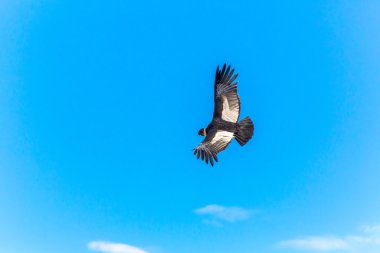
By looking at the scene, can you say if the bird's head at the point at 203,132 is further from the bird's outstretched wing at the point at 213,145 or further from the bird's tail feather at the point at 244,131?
the bird's tail feather at the point at 244,131

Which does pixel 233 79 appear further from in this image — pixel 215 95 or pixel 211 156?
pixel 211 156

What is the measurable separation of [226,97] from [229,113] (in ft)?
2.42

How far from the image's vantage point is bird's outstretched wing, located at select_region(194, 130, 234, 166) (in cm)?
1636

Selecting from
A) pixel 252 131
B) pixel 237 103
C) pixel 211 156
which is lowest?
pixel 211 156

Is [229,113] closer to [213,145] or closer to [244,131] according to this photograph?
[244,131]

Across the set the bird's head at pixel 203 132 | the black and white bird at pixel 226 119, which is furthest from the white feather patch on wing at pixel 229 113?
the bird's head at pixel 203 132

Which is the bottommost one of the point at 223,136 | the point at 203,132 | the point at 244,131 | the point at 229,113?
the point at 223,136

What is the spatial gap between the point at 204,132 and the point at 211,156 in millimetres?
2484

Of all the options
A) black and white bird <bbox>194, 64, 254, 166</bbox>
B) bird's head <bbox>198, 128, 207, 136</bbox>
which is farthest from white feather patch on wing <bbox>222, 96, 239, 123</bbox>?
bird's head <bbox>198, 128, 207, 136</bbox>

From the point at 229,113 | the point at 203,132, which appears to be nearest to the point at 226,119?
the point at 229,113

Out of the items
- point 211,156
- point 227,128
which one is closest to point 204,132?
point 227,128

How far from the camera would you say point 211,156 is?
16422mm

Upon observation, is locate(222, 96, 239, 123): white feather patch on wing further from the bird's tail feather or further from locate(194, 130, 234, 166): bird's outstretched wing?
locate(194, 130, 234, 166): bird's outstretched wing

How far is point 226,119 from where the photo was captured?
732 inches
